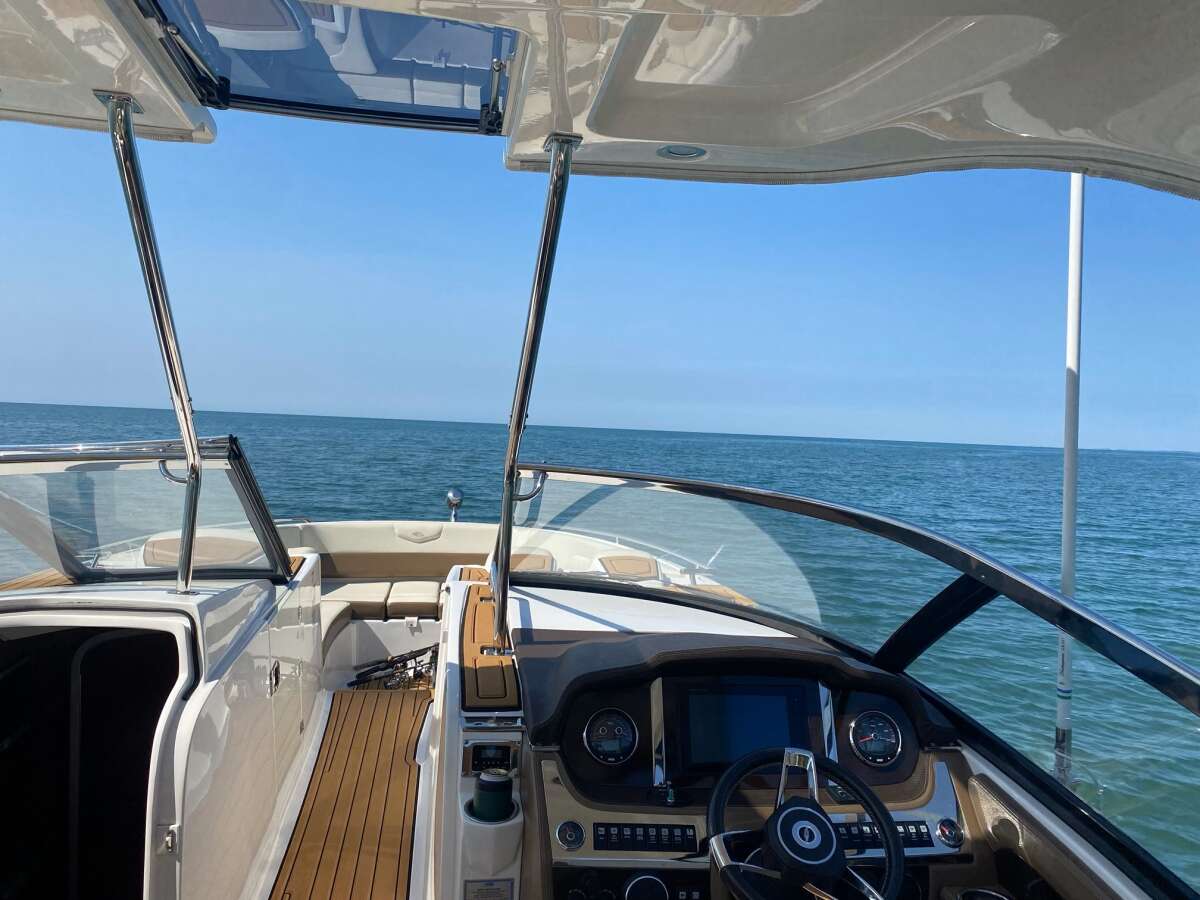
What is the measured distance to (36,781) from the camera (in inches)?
63.5

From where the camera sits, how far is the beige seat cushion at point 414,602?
3.99m

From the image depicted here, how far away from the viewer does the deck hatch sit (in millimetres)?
1134

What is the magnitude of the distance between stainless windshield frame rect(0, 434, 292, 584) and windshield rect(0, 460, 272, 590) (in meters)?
0.02

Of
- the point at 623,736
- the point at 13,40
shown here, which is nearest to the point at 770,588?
the point at 623,736

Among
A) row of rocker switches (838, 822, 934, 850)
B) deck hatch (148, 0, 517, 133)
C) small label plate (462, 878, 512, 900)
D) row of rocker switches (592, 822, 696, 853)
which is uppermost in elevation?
deck hatch (148, 0, 517, 133)

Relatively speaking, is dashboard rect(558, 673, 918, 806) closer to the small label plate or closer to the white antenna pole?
the small label plate

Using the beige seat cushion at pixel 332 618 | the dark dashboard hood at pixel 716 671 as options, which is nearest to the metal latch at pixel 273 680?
the dark dashboard hood at pixel 716 671

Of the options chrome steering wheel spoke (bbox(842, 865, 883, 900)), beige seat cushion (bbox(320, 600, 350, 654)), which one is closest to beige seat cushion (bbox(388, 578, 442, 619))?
beige seat cushion (bbox(320, 600, 350, 654))

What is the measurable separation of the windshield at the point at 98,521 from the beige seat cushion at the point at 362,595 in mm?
1679

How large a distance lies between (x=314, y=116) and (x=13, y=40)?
19.9 inches

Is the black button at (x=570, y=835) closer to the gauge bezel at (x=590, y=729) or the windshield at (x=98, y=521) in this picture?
the gauge bezel at (x=590, y=729)

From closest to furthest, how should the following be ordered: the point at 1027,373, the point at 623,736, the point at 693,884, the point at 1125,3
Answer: the point at 1125,3 < the point at 693,884 < the point at 623,736 < the point at 1027,373

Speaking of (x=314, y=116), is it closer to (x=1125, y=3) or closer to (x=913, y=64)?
(x=913, y=64)

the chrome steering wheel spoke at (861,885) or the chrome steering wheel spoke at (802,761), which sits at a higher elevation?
the chrome steering wheel spoke at (802,761)
